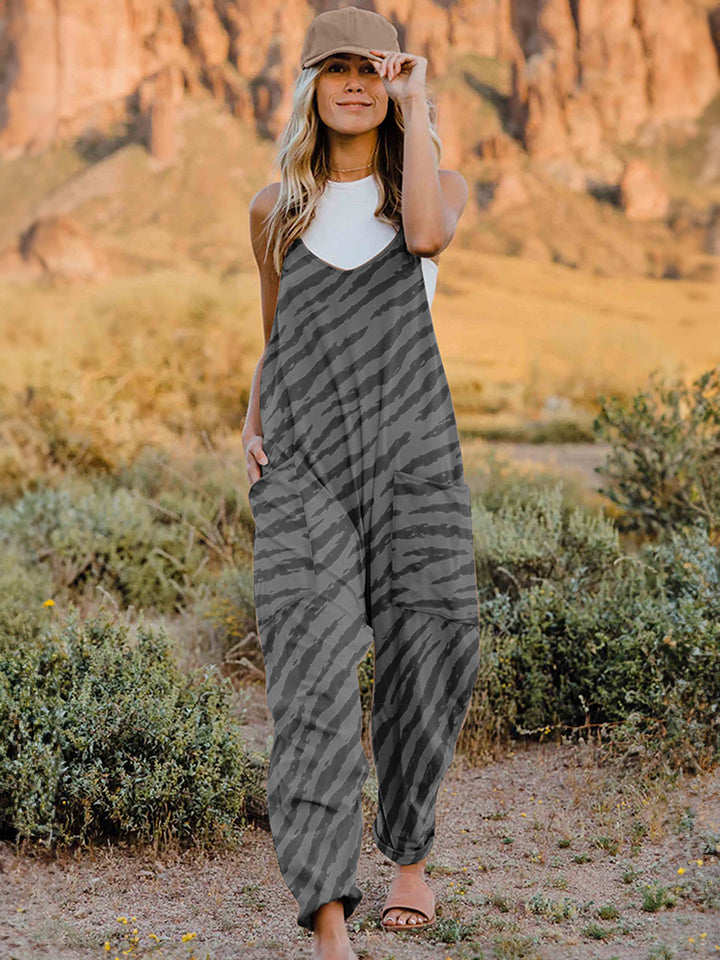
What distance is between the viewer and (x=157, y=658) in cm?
388

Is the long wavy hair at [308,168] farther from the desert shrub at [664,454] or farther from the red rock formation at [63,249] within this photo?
the red rock formation at [63,249]

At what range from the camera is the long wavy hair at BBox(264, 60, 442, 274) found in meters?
2.58

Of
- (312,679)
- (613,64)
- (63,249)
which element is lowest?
(312,679)

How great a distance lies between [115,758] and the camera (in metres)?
3.43

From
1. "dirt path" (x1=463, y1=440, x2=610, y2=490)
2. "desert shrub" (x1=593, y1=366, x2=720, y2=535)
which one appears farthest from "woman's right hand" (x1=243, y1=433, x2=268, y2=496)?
"dirt path" (x1=463, y1=440, x2=610, y2=490)

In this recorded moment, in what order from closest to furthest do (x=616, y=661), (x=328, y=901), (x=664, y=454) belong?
1. (x=328, y=901)
2. (x=616, y=661)
3. (x=664, y=454)

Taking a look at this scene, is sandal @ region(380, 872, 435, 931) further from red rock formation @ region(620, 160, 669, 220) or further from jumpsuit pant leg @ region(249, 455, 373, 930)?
red rock formation @ region(620, 160, 669, 220)

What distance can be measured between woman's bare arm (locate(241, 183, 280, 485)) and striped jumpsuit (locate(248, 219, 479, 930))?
0.06 metres

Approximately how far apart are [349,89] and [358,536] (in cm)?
100

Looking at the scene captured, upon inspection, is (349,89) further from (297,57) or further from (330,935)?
(297,57)

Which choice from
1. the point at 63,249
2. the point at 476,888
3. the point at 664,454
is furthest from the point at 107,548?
the point at 63,249

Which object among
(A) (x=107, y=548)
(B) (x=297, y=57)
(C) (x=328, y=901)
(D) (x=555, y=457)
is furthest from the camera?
(B) (x=297, y=57)

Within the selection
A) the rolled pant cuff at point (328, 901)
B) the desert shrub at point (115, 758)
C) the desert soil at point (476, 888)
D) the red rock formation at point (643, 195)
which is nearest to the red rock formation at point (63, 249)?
the red rock formation at point (643, 195)

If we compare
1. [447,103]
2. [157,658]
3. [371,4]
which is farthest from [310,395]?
[371,4]
